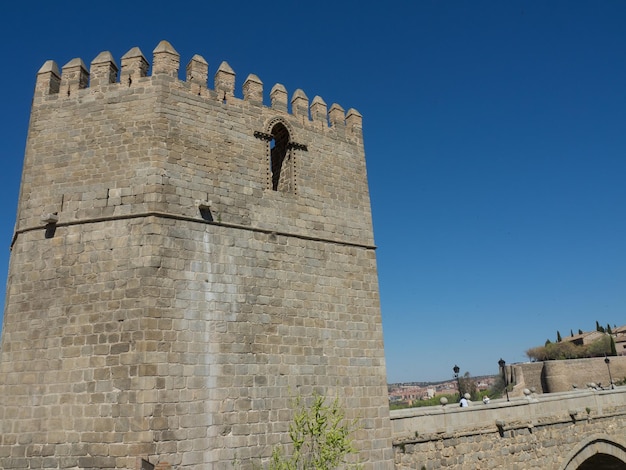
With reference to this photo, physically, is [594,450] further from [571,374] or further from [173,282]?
[571,374]

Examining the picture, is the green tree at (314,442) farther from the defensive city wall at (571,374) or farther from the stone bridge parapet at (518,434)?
the defensive city wall at (571,374)

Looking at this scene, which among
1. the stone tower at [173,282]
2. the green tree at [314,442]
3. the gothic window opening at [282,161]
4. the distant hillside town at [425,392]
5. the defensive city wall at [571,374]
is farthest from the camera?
the distant hillside town at [425,392]

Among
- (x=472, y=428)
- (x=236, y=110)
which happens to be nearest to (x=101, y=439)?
(x=236, y=110)

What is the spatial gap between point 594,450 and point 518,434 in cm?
401

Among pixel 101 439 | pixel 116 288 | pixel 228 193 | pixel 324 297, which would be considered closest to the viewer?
pixel 101 439

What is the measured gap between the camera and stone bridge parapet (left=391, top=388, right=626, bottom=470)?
34.9 feet

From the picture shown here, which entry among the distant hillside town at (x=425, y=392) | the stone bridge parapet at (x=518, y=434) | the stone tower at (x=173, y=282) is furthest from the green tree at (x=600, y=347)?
the stone tower at (x=173, y=282)

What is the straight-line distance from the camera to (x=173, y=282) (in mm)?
7734

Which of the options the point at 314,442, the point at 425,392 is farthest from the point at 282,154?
the point at 425,392

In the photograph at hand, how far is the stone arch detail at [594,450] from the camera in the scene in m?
14.1

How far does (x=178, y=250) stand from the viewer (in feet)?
26.1

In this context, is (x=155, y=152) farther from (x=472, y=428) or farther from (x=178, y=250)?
(x=472, y=428)

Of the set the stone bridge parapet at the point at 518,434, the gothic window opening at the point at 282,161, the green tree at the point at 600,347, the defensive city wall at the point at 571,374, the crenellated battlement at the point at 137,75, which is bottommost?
the stone bridge parapet at the point at 518,434

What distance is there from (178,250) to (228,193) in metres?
1.53
